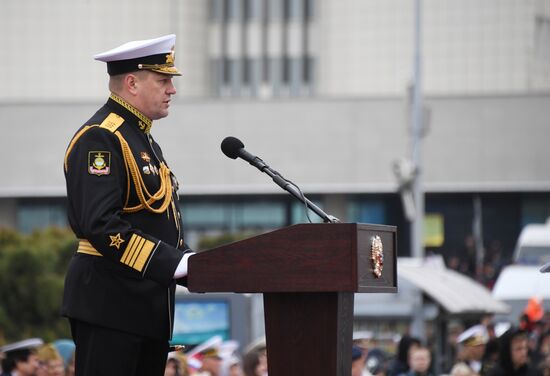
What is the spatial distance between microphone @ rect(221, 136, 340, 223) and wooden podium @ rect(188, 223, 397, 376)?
18 centimetres

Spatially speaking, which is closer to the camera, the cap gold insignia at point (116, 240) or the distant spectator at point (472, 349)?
the cap gold insignia at point (116, 240)

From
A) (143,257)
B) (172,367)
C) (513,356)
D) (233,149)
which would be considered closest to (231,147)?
(233,149)

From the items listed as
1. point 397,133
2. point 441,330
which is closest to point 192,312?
point 441,330

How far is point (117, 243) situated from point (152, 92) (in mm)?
630

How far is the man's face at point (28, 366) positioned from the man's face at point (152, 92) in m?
5.63

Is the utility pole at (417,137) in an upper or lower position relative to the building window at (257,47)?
lower

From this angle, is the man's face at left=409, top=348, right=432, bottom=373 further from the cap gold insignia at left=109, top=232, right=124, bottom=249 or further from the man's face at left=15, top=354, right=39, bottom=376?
the cap gold insignia at left=109, top=232, right=124, bottom=249

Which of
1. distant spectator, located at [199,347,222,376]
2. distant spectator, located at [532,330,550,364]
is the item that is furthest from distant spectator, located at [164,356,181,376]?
distant spectator, located at [532,330,550,364]

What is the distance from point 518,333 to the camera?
11.6 metres

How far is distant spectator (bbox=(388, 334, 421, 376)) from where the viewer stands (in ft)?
45.6

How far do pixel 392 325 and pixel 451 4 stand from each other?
90.2 ft

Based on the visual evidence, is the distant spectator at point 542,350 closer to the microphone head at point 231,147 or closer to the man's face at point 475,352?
the man's face at point 475,352

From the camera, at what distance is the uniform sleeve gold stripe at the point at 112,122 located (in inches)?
224

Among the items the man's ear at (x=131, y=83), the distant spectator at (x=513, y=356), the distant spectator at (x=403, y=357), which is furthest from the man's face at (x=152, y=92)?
the distant spectator at (x=403, y=357)
